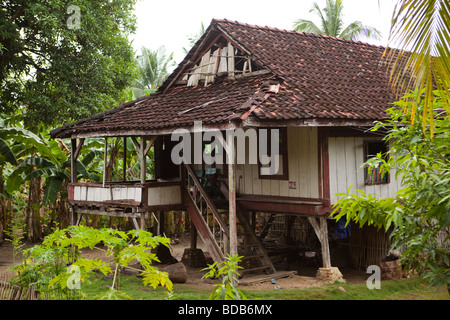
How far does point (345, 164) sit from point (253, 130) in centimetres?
229

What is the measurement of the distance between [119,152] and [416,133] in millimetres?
14518

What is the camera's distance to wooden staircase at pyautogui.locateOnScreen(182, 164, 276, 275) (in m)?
12.0

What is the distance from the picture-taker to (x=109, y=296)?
4.47m

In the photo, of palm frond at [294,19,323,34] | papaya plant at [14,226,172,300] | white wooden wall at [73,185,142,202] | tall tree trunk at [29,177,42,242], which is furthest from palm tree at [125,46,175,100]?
papaya plant at [14,226,172,300]

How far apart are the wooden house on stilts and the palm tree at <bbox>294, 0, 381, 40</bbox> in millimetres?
16304

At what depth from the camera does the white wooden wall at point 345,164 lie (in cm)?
1201

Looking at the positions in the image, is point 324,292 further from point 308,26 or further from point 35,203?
point 308,26

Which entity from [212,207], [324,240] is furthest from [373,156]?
[212,207]

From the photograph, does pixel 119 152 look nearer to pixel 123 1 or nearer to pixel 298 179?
pixel 123 1

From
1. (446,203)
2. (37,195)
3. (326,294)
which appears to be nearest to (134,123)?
(326,294)

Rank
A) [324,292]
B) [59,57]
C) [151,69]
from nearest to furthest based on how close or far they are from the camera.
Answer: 1. [324,292]
2. [59,57]
3. [151,69]

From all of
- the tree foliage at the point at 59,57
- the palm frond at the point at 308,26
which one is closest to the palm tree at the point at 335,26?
the palm frond at the point at 308,26

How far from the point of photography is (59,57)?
49.8ft

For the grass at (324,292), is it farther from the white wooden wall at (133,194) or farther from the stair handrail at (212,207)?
the white wooden wall at (133,194)
